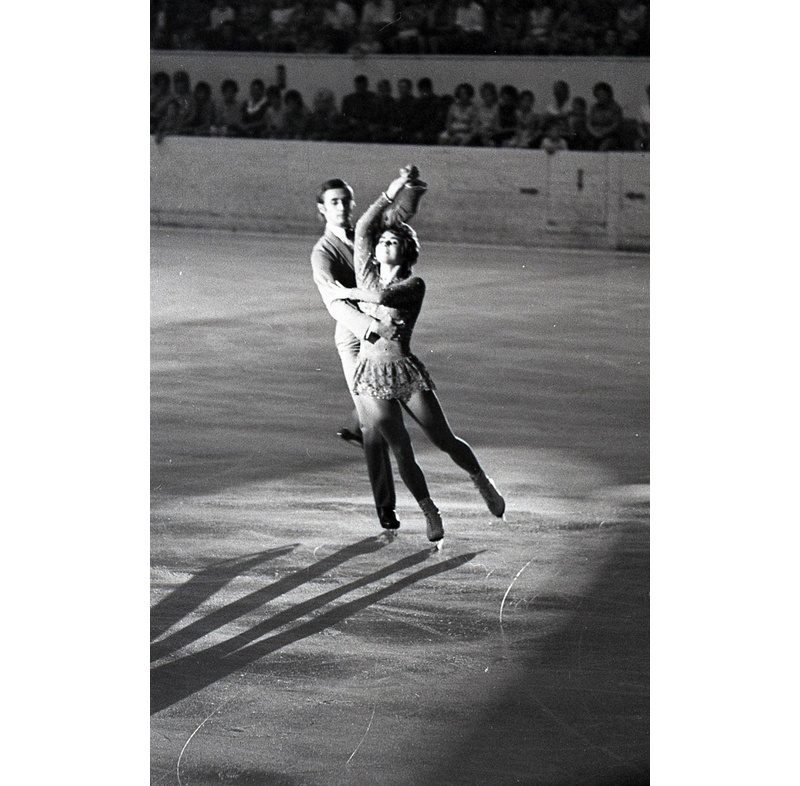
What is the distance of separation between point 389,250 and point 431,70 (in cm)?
75

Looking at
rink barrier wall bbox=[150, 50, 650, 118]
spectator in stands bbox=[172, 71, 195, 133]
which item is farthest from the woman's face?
spectator in stands bbox=[172, 71, 195, 133]

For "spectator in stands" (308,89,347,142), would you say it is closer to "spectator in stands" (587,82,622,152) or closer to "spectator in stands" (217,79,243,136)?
"spectator in stands" (217,79,243,136)

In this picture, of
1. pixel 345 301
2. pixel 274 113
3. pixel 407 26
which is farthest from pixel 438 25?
pixel 345 301

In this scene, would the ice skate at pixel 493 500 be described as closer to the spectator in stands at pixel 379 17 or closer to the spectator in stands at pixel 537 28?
the spectator in stands at pixel 537 28

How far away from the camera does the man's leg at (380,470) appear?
7695 mm

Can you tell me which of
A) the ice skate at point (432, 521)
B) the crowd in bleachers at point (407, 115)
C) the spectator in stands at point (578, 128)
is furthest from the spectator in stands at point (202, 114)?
the ice skate at point (432, 521)

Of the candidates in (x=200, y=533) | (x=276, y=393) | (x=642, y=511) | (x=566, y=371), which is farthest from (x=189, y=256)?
(x=642, y=511)

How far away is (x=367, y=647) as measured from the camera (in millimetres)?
7461

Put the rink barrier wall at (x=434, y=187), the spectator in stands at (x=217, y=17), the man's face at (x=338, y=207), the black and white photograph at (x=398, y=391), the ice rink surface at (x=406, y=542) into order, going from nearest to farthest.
Answer: 1. the ice rink surface at (x=406, y=542)
2. the black and white photograph at (x=398, y=391)
3. the man's face at (x=338, y=207)
4. the rink barrier wall at (x=434, y=187)
5. the spectator in stands at (x=217, y=17)

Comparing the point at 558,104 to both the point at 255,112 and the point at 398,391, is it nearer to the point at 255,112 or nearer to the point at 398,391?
the point at 255,112

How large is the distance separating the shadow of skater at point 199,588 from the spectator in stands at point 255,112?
1.86 m

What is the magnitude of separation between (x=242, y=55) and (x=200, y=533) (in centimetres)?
211

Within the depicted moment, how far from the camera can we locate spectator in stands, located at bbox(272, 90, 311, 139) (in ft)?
26.0

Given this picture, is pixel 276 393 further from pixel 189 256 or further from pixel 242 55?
pixel 242 55
